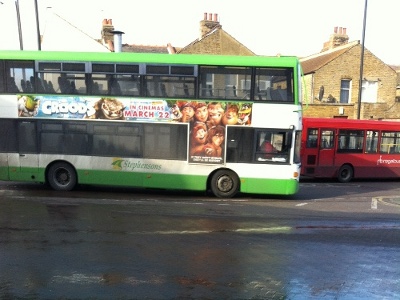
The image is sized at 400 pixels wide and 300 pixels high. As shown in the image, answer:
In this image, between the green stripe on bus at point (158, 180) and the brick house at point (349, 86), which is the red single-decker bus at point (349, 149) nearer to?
the green stripe on bus at point (158, 180)

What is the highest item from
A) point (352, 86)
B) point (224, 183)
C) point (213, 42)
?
point (213, 42)

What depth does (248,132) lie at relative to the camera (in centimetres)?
1165

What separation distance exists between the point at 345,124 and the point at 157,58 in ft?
32.6

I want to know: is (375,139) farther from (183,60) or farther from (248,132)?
(183,60)

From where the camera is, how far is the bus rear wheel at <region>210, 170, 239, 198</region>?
11.9 metres

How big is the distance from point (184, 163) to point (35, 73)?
16.6 feet

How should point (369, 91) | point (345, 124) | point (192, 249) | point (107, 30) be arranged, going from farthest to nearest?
point (107, 30)
point (369, 91)
point (345, 124)
point (192, 249)

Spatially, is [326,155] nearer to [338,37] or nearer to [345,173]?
[345,173]

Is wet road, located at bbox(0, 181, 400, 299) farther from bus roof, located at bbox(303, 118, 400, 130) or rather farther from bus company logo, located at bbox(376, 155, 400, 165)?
bus company logo, located at bbox(376, 155, 400, 165)

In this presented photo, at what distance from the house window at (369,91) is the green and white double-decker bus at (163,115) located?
69.8 ft

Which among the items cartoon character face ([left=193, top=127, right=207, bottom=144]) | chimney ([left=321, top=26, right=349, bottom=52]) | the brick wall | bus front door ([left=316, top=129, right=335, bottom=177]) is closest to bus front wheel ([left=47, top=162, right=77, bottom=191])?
cartoon character face ([left=193, top=127, right=207, bottom=144])

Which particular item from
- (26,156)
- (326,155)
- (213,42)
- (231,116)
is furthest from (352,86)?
(26,156)

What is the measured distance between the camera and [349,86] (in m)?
30.2

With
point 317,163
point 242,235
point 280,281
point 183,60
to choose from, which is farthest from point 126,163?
point 317,163
